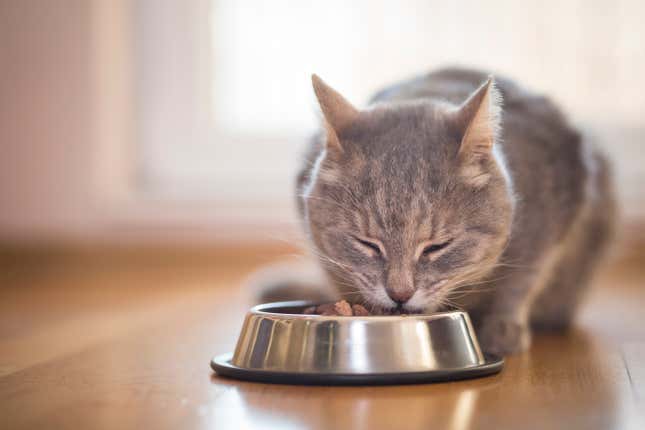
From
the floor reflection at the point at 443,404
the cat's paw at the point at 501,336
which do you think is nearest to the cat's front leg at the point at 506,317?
the cat's paw at the point at 501,336

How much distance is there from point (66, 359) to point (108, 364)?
0.12m

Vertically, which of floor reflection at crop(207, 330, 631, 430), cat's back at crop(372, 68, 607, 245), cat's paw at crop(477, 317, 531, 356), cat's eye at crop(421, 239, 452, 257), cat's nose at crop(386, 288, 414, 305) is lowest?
cat's paw at crop(477, 317, 531, 356)

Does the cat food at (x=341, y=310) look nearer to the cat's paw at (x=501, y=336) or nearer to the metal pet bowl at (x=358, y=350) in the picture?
the metal pet bowl at (x=358, y=350)

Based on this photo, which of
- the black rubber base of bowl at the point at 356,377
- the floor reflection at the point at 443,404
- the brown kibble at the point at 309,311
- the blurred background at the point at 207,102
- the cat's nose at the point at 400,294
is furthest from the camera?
the blurred background at the point at 207,102

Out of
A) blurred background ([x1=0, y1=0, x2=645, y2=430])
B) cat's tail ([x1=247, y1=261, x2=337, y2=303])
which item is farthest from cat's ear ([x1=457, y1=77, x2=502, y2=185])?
blurred background ([x1=0, y1=0, x2=645, y2=430])

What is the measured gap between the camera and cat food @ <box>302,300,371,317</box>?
1.61 meters

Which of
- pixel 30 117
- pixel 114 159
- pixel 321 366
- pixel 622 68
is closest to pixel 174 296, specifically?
pixel 114 159

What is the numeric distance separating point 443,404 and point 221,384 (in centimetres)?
40

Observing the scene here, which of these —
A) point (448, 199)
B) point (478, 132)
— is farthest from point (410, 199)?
point (478, 132)

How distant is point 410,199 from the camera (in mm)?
1648

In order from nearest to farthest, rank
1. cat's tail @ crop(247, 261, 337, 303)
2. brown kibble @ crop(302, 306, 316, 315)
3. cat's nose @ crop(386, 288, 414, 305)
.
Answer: cat's nose @ crop(386, 288, 414, 305)
brown kibble @ crop(302, 306, 316, 315)
cat's tail @ crop(247, 261, 337, 303)

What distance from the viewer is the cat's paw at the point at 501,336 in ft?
6.25

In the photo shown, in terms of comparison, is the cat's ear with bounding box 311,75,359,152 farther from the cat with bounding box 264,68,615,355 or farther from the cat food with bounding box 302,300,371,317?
the cat food with bounding box 302,300,371,317

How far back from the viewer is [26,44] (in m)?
3.96
